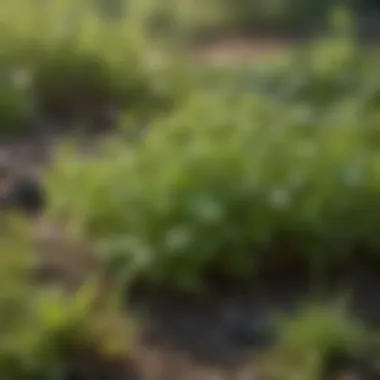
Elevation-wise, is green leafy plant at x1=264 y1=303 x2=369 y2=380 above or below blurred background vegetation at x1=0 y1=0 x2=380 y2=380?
below

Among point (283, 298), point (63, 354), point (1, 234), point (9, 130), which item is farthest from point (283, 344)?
point (9, 130)

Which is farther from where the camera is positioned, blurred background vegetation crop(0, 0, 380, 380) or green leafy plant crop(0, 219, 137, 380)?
blurred background vegetation crop(0, 0, 380, 380)

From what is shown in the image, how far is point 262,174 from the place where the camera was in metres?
3.25

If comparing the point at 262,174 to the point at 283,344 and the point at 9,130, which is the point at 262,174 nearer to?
the point at 283,344

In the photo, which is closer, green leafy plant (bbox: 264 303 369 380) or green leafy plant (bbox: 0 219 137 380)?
green leafy plant (bbox: 0 219 137 380)

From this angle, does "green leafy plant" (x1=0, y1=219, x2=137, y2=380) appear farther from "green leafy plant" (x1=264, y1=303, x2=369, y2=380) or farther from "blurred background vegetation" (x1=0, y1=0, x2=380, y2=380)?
"green leafy plant" (x1=264, y1=303, x2=369, y2=380)

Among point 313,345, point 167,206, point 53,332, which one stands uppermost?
point 167,206

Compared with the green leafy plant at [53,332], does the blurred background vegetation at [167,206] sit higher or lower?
higher

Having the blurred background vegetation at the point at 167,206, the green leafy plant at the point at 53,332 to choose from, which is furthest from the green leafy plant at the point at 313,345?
the green leafy plant at the point at 53,332

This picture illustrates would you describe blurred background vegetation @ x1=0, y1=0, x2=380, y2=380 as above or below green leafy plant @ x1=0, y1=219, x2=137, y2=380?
above

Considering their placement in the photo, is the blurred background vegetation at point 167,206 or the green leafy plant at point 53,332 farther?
the blurred background vegetation at point 167,206

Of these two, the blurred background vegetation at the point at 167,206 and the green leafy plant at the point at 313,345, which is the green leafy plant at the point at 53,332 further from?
the green leafy plant at the point at 313,345

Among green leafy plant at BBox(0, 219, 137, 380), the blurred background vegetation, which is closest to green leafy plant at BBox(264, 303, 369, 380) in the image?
the blurred background vegetation

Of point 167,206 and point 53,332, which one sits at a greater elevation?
point 167,206
